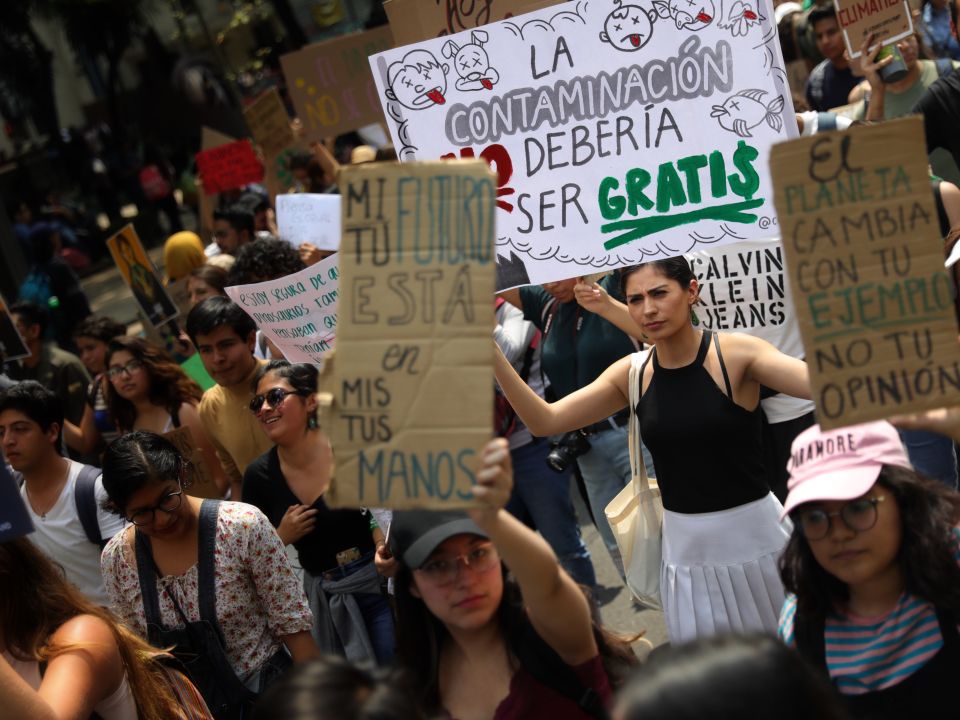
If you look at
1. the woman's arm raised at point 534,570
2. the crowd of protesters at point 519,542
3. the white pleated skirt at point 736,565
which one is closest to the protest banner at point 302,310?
the crowd of protesters at point 519,542

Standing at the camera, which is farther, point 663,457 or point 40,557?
point 663,457

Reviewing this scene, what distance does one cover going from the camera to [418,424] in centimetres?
235

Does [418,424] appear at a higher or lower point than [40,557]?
higher

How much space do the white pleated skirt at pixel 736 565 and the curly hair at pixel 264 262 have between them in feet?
9.94

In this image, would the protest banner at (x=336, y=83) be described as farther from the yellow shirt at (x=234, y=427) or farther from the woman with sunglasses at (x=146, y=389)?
the yellow shirt at (x=234, y=427)

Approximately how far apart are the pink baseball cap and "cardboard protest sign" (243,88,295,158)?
25.9ft

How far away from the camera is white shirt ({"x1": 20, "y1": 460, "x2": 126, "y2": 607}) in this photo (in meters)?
4.64

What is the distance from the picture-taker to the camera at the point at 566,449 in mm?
4980

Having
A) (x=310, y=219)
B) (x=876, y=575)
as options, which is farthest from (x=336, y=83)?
(x=876, y=575)

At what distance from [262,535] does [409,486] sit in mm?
1478

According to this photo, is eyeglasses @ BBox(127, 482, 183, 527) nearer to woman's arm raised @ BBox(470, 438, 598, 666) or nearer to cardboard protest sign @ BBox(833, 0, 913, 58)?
woman's arm raised @ BBox(470, 438, 598, 666)

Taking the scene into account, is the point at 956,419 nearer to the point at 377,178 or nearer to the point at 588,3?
the point at 377,178

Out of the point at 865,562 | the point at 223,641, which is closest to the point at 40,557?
the point at 223,641

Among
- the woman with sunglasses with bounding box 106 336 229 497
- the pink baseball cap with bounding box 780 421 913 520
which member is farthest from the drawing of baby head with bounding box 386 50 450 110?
the woman with sunglasses with bounding box 106 336 229 497
